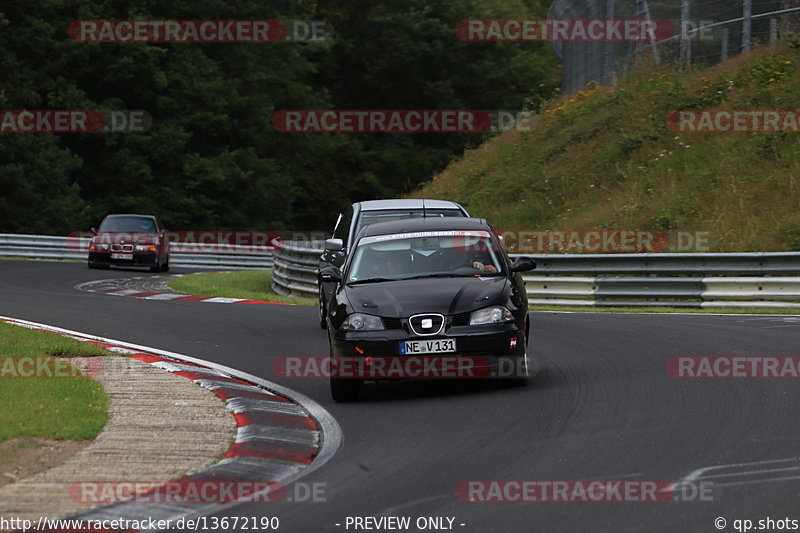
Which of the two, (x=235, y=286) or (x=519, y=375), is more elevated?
(x=519, y=375)

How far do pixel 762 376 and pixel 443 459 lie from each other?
13.7ft

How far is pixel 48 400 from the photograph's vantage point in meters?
9.91

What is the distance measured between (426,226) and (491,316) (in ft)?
6.31

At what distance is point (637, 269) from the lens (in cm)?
2002

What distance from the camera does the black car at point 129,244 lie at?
3231cm

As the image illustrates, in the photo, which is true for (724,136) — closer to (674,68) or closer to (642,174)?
(642,174)

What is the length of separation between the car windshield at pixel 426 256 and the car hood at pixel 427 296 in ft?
0.86

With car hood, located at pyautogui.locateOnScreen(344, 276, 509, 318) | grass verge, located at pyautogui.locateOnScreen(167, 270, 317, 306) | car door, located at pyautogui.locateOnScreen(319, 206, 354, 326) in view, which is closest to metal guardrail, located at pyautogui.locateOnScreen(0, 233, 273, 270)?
grass verge, located at pyautogui.locateOnScreen(167, 270, 317, 306)

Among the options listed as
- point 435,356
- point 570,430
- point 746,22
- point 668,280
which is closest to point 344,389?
point 435,356

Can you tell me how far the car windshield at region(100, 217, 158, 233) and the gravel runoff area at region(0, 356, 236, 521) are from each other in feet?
71.8

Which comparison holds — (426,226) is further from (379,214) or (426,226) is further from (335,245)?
(379,214)

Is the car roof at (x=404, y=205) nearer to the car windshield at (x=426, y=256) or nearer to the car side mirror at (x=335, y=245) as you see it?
the car side mirror at (x=335, y=245)

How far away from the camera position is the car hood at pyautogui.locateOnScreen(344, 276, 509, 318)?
10305 mm

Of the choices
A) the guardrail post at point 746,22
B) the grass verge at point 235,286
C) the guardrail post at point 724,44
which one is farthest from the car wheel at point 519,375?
the guardrail post at point 724,44
